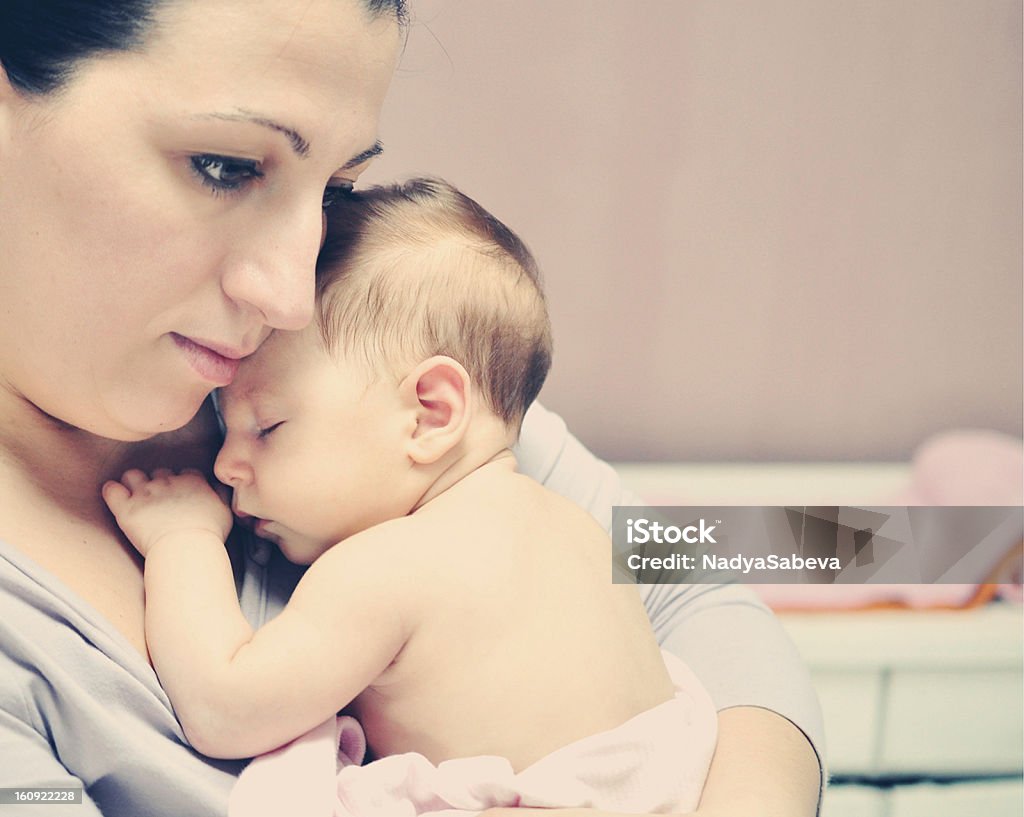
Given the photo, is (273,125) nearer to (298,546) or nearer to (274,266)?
(274,266)

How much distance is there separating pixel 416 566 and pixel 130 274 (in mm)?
270

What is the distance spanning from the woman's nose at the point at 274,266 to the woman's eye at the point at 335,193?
0.10 meters

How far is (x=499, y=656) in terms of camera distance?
706 millimetres

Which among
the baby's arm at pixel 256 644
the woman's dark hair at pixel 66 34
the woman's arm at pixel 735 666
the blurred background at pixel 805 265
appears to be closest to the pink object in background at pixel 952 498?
the blurred background at pixel 805 265

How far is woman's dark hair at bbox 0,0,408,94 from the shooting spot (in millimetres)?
612

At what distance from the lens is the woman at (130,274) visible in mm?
617

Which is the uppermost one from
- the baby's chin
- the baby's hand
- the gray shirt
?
A: the baby's hand

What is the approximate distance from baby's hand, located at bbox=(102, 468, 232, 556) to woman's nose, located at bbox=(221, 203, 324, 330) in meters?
0.17

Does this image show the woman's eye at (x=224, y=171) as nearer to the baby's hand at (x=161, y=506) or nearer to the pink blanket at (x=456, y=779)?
the baby's hand at (x=161, y=506)
